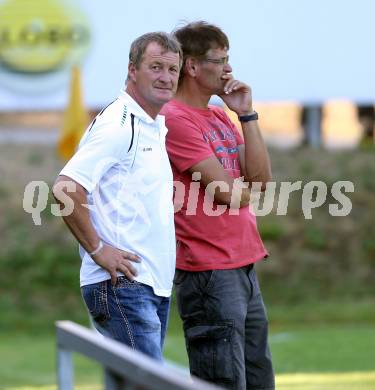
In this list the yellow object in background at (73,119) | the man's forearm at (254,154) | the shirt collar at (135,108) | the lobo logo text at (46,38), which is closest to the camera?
the shirt collar at (135,108)

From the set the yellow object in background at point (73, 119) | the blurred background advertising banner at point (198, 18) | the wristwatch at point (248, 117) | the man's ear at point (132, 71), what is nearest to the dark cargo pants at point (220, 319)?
the wristwatch at point (248, 117)

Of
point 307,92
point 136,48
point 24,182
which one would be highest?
point 136,48

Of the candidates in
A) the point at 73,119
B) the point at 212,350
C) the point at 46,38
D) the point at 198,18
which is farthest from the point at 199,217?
the point at 46,38

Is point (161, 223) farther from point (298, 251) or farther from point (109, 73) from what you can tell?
point (298, 251)

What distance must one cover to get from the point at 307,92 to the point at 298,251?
1.91 metres

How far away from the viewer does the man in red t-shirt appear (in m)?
4.87

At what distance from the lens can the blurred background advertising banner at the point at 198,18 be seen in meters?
12.6

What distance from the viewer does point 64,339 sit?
329 centimetres

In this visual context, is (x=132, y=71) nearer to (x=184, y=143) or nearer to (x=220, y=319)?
(x=184, y=143)

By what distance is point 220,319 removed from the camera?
4.87 m

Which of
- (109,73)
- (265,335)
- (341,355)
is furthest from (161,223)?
(109,73)

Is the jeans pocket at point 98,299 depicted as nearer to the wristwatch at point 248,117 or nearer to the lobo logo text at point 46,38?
the wristwatch at point 248,117

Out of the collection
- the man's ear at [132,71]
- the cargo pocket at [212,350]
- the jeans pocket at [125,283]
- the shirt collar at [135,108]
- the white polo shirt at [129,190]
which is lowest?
the cargo pocket at [212,350]

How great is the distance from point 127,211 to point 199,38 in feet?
3.16
